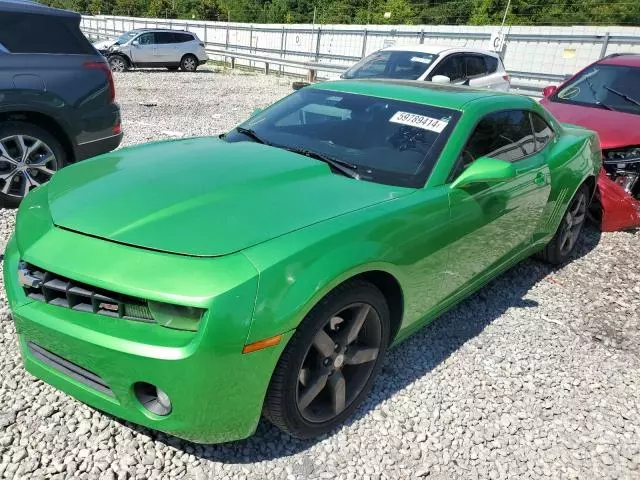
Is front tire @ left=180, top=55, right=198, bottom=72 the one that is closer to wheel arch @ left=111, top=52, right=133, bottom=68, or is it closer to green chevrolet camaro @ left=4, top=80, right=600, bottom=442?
wheel arch @ left=111, top=52, right=133, bottom=68

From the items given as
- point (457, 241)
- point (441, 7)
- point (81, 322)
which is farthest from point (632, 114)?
point (441, 7)

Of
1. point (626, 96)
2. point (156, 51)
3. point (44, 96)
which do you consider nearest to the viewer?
point (44, 96)

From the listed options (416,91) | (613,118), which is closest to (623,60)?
(613,118)

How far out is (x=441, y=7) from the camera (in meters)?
32.4

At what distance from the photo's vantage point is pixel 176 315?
182cm

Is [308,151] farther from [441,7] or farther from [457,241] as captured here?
[441,7]

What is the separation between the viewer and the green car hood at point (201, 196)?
2035 millimetres

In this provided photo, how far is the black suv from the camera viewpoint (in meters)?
4.38

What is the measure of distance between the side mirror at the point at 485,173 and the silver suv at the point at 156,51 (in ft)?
56.3

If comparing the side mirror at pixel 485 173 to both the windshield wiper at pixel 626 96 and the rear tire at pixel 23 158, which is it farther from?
the windshield wiper at pixel 626 96

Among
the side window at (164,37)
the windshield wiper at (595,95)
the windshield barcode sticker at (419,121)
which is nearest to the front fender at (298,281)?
the windshield barcode sticker at (419,121)

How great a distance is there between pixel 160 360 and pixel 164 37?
19025mm

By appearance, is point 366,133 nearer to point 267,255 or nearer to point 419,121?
point 419,121

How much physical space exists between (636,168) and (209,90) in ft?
36.4
